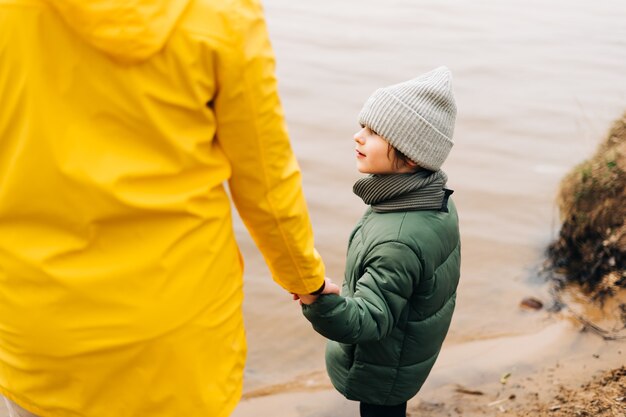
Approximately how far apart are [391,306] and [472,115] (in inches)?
226

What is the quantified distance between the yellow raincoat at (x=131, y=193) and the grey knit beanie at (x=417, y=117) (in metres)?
0.66

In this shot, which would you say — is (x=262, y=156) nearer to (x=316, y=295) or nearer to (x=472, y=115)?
(x=316, y=295)

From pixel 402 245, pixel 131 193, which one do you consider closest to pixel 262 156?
pixel 131 193

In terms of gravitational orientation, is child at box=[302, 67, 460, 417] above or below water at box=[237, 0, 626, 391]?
above

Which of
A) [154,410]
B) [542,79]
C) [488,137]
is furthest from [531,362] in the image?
[542,79]

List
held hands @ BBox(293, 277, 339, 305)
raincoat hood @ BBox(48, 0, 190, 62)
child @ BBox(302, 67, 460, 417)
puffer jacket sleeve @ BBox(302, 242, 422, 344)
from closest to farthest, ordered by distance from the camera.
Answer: raincoat hood @ BBox(48, 0, 190, 62), held hands @ BBox(293, 277, 339, 305), puffer jacket sleeve @ BBox(302, 242, 422, 344), child @ BBox(302, 67, 460, 417)

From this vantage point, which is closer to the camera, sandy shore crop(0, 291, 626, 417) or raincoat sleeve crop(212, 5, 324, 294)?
raincoat sleeve crop(212, 5, 324, 294)

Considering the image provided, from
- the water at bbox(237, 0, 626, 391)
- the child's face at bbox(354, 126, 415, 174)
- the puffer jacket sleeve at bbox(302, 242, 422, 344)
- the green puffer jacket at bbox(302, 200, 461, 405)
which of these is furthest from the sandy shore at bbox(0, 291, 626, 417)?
the child's face at bbox(354, 126, 415, 174)

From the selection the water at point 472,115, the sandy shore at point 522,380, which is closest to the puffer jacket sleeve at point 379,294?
the sandy shore at point 522,380

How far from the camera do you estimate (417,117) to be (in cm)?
237

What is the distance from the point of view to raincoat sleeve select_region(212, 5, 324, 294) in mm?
1576

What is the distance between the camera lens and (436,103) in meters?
2.41

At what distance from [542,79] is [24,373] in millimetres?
7960

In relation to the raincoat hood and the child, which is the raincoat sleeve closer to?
the raincoat hood
